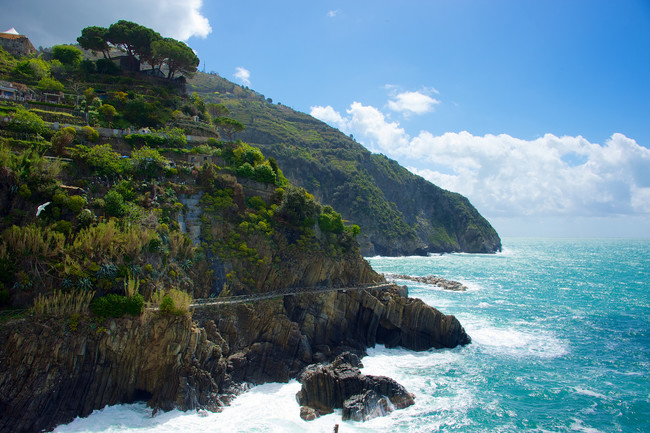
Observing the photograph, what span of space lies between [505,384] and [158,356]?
26.7 meters

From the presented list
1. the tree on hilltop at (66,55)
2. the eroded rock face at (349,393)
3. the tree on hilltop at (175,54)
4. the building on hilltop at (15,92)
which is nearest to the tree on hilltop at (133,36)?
the tree on hilltop at (175,54)

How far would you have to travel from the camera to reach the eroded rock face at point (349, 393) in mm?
24812

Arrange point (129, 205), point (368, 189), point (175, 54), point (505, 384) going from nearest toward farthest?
point (505, 384) < point (129, 205) < point (175, 54) < point (368, 189)

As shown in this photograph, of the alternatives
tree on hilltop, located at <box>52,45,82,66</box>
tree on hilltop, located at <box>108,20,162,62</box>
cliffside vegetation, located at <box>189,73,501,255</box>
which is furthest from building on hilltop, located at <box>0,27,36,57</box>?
cliffside vegetation, located at <box>189,73,501,255</box>

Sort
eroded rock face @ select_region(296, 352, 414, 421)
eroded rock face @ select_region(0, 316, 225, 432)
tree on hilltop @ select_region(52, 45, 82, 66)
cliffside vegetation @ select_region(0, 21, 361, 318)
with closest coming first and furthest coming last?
eroded rock face @ select_region(0, 316, 225, 432) → cliffside vegetation @ select_region(0, 21, 361, 318) → eroded rock face @ select_region(296, 352, 414, 421) → tree on hilltop @ select_region(52, 45, 82, 66)

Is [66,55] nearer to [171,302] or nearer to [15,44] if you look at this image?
[15,44]

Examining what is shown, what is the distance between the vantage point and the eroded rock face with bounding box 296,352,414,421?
24.8 m

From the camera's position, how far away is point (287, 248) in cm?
3872

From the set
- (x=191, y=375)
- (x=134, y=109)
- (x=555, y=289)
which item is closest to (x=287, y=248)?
(x=191, y=375)

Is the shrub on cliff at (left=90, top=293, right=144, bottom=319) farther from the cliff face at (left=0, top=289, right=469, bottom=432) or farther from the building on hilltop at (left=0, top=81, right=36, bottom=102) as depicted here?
the building on hilltop at (left=0, top=81, right=36, bottom=102)

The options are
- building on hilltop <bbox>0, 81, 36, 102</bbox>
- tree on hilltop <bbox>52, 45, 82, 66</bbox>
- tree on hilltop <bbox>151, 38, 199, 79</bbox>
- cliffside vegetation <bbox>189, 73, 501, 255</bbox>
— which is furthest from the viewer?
cliffside vegetation <bbox>189, 73, 501, 255</bbox>

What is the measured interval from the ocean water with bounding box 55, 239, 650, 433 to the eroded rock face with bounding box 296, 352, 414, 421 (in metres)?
0.78

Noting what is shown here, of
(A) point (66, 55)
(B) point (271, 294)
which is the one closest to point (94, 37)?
(A) point (66, 55)

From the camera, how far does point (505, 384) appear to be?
30.7m
